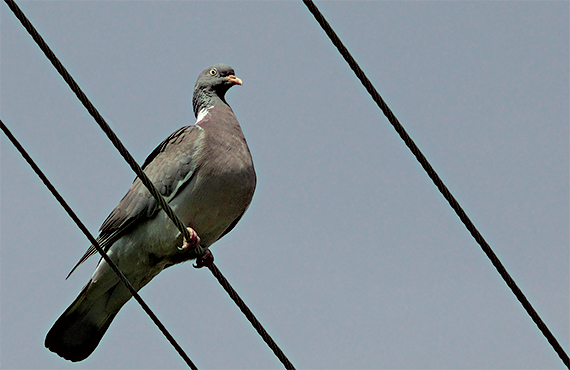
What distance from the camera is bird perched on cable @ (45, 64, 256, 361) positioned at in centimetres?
545

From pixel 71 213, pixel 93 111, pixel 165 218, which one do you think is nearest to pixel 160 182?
pixel 165 218

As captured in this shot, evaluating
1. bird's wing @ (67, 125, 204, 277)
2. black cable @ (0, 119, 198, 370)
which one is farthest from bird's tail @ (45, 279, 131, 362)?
black cable @ (0, 119, 198, 370)

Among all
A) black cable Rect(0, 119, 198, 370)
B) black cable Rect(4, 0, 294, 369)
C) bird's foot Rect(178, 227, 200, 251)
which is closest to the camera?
black cable Rect(4, 0, 294, 369)

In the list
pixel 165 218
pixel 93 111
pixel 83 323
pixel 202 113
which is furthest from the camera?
pixel 202 113

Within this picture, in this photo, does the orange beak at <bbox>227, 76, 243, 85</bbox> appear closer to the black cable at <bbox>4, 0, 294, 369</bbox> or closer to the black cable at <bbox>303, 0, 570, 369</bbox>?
the black cable at <bbox>4, 0, 294, 369</bbox>

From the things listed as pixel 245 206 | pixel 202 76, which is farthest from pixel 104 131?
pixel 202 76

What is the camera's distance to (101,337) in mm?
5922

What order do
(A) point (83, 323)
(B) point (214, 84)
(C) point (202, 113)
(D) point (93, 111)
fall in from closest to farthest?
(D) point (93, 111), (A) point (83, 323), (C) point (202, 113), (B) point (214, 84)

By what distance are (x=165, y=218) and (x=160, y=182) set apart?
30 cm

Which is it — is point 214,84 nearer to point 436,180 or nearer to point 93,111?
point 93,111

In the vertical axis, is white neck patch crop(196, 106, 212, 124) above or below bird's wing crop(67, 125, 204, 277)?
above

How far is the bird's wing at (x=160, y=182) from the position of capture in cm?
553

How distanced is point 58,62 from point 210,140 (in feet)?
7.95

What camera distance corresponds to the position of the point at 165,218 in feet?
17.8
